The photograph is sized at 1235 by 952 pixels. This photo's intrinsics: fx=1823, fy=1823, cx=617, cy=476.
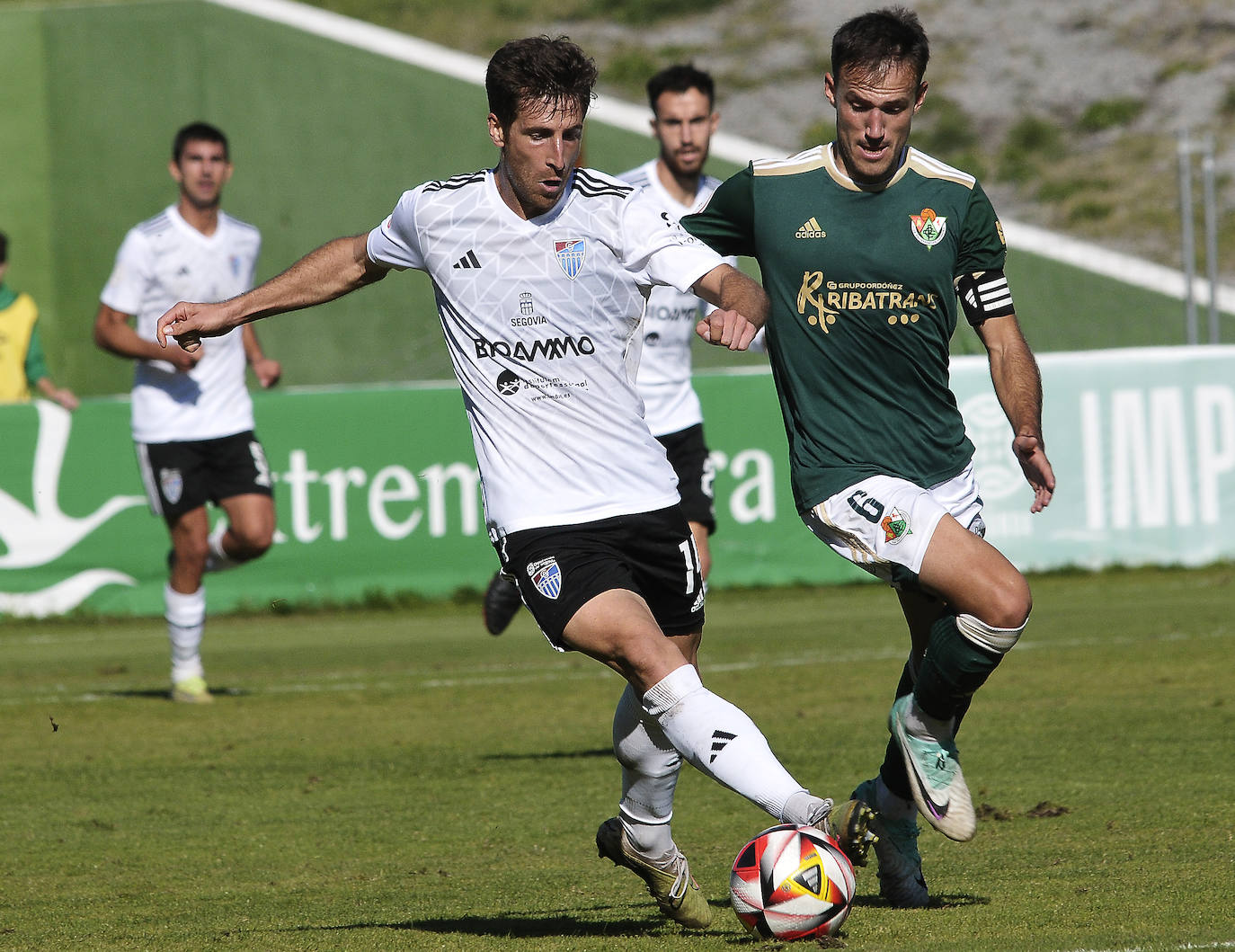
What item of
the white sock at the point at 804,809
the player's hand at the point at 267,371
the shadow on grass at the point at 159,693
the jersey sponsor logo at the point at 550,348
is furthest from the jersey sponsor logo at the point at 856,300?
the shadow on grass at the point at 159,693

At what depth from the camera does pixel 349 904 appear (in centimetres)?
548

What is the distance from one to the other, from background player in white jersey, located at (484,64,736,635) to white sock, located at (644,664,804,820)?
13.2 ft

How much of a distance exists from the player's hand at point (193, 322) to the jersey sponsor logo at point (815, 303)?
1637mm

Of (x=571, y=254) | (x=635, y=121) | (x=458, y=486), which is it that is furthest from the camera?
(x=635, y=121)

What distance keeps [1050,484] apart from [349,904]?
7.90 ft

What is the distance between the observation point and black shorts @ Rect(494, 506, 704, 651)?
4.73 m

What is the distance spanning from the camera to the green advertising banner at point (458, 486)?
1394 cm

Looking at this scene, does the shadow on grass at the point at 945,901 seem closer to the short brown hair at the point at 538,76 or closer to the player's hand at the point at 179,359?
the short brown hair at the point at 538,76

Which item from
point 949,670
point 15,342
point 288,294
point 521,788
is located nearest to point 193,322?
point 288,294

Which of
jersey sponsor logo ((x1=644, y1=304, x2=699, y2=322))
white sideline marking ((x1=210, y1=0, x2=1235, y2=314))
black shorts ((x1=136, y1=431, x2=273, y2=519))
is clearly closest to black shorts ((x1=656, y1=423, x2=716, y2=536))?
jersey sponsor logo ((x1=644, y1=304, x2=699, y2=322))

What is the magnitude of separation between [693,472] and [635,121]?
50.5ft

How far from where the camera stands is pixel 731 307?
4508 millimetres

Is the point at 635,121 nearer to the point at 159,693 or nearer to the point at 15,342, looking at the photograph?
the point at 15,342

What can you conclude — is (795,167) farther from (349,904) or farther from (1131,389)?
(1131,389)
